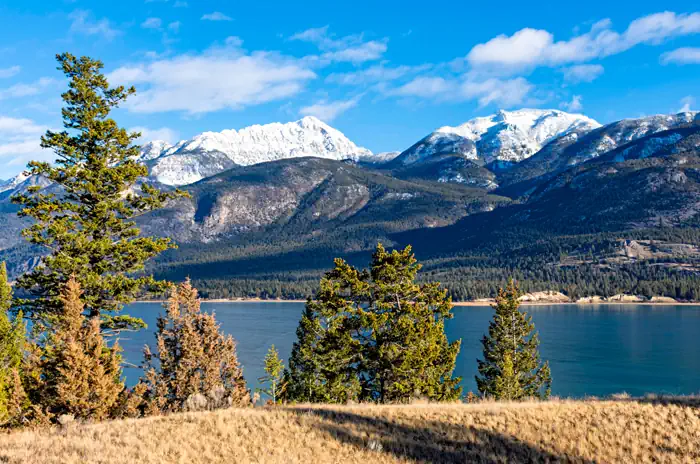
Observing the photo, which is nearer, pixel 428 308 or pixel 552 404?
pixel 552 404

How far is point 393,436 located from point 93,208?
17.3 metres

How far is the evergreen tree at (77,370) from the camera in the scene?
25984 mm

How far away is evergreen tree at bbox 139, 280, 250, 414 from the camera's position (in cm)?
4047

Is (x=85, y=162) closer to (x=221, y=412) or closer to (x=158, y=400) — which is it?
(x=221, y=412)

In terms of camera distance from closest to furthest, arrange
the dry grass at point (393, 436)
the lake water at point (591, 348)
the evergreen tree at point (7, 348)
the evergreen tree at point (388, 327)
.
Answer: the dry grass at point (393, 436) < the evergreen tree at point (7, 348) < the evergreen tree at point (388, 327) < the lake water at point (591, 348)

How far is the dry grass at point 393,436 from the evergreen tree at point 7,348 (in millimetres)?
12328

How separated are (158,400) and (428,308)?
19.1 meters

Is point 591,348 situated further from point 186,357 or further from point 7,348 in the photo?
point 7,348

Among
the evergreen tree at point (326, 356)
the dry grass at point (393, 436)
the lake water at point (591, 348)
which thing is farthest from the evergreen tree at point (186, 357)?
the lake water at point (591, 348)

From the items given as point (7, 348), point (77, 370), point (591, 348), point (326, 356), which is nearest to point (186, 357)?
point (326, 356)

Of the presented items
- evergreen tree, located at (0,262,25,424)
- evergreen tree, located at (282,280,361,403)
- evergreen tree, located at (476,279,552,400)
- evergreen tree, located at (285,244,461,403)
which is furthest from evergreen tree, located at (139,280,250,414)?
→ evergreen tree, located at (476,279,552,400)

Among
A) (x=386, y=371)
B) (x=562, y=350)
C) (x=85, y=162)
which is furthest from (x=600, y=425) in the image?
(x=562, y=350)

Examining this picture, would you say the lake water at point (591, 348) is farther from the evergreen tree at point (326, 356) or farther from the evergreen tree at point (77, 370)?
the evergreen tree at point (77, 370)

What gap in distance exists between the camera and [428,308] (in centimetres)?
3666
